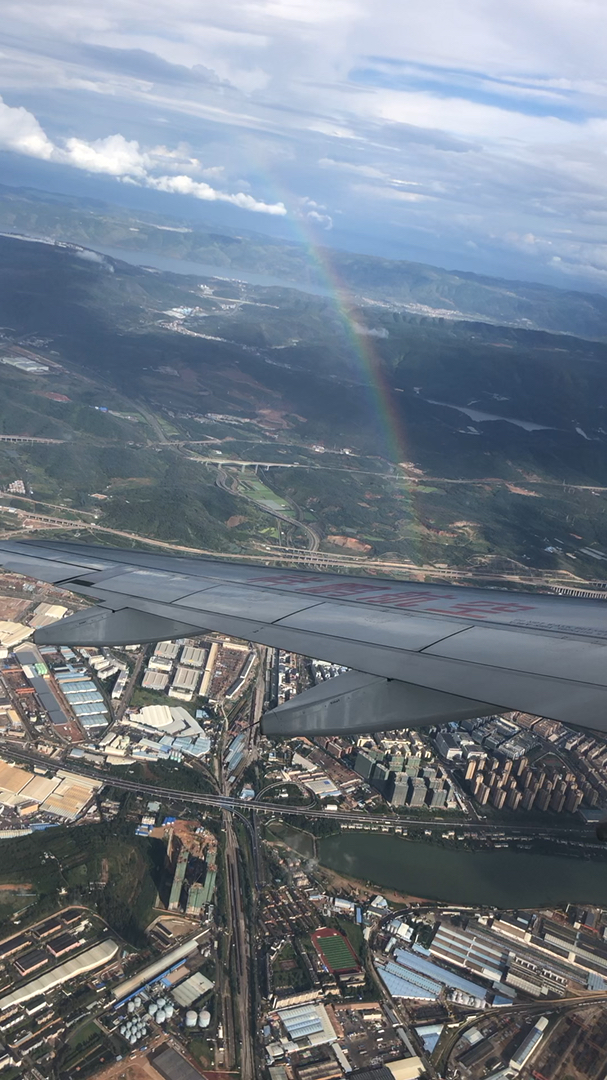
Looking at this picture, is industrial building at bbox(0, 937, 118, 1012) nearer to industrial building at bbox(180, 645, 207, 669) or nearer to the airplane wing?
the airplane wing

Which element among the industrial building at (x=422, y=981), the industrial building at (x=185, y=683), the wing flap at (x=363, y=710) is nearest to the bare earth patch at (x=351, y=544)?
the industrial building at (x=185, y=683)

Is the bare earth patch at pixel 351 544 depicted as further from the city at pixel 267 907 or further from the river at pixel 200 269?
the river at pixel 200 269

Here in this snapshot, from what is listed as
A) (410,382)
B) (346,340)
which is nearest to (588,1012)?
(410,382)

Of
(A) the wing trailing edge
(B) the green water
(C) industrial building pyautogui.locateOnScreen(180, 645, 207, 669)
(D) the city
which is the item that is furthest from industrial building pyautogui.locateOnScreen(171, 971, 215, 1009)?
(C) industrial building pyautogui.locateOnScreen(180, 645, 207, 669)

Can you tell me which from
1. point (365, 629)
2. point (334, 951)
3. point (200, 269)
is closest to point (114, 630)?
point (365, 629)

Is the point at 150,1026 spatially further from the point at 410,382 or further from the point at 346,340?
the point at 346,340

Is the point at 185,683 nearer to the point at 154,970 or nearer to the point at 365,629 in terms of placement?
the point at 154,970
